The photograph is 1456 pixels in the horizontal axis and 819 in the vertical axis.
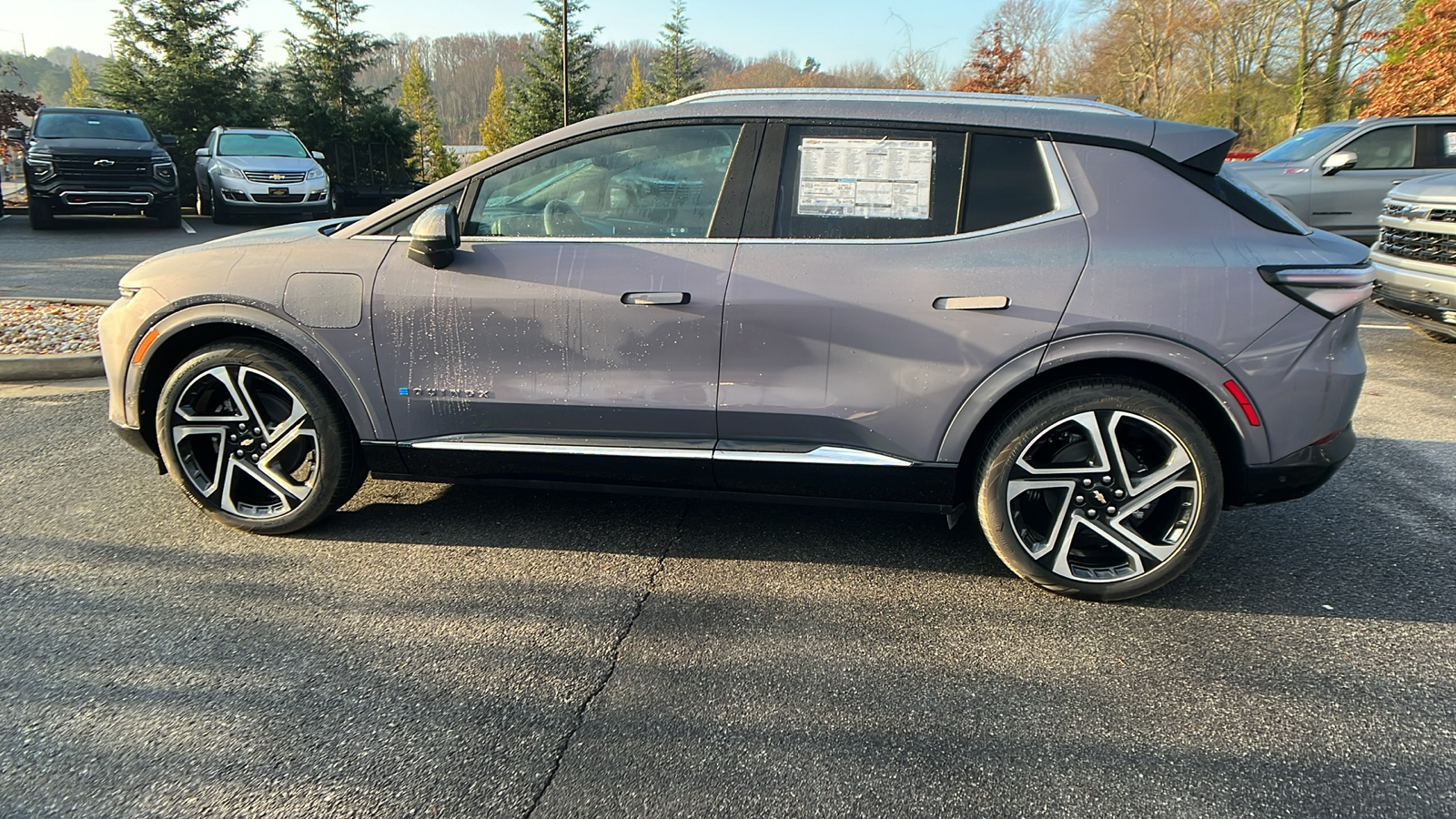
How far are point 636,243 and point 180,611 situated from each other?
6.48 feet

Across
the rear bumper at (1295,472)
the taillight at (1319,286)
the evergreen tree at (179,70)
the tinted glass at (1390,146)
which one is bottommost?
the rear bumper at (1295,472)

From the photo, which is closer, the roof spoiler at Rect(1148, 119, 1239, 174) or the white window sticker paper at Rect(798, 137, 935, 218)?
the roof spoiler at Rect(1148, 119, 1239, 174)

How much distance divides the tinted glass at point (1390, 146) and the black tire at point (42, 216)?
17048 millimetres

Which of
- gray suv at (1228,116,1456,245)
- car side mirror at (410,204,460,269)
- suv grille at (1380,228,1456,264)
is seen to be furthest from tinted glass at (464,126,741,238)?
gray suv at (1228,116,1456,245)

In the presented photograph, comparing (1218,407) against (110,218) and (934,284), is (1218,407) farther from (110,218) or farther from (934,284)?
(110,218)

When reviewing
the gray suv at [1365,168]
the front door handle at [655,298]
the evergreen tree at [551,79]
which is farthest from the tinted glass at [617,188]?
the evergreen tree at [551,79]

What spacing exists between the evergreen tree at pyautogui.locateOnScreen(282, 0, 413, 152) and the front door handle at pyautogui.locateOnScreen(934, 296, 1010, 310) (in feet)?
81.6

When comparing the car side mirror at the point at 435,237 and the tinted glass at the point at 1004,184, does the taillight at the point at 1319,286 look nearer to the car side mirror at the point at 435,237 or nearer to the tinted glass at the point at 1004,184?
the tinted glass at the point at 1004,184

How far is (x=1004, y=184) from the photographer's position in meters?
3.04

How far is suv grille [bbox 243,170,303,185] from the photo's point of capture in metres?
14.5

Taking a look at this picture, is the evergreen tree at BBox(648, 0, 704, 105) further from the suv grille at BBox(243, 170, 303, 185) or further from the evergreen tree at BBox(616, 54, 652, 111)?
the suv grille at BBox(243, 170, 303, 185)

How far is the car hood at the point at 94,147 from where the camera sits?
12780 mm

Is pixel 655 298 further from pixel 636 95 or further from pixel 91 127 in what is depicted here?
pixel 636 95

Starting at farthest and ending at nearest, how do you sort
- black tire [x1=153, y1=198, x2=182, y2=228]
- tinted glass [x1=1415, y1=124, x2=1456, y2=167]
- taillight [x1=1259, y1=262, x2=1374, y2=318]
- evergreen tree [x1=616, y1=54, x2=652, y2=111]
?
1. evergreen tree [x1=616, y1=54, x2=652, y2=111]
2. black tire [x1=153, y1=198, x2=182, y2=228]
3. tinted glass [x1=1415, y1=124, x2=1456, y2=167]
4. taillight [x1=1259, y1=262, x2=1374, y2=318]
